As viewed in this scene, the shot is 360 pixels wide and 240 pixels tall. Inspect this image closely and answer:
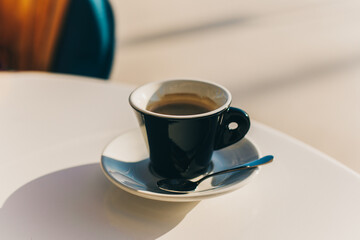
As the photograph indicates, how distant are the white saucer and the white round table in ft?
0.09

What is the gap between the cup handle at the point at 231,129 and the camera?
0.58 metres

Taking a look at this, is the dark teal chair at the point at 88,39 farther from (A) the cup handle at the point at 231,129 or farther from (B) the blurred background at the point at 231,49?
(A) the cup handle at the point at 231,129

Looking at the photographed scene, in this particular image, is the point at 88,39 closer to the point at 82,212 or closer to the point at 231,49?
the point at 82,212

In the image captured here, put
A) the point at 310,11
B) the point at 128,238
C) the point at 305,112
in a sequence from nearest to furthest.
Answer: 1. the point at 128,238
2. the point at 305,112
3. the point at 310,11

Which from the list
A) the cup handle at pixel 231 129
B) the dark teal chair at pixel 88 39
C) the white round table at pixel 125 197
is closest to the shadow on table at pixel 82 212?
the white round table at pixel 125 197

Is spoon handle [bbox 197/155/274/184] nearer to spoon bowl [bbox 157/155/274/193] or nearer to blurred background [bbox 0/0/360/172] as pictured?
spoon bowl [bbox 157/155/274/193]

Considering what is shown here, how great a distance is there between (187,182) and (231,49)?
6.75 ft

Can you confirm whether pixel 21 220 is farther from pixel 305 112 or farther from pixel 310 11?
pixel 310 11

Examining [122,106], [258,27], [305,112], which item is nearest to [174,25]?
[258,27]

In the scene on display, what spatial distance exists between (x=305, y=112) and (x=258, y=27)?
1.12 meters

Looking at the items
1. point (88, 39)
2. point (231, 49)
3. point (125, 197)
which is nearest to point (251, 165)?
point (125, 197)

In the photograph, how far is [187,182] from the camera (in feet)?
1.82

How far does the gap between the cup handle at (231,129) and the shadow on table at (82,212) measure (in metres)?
0.10

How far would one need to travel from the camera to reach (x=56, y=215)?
53cm
